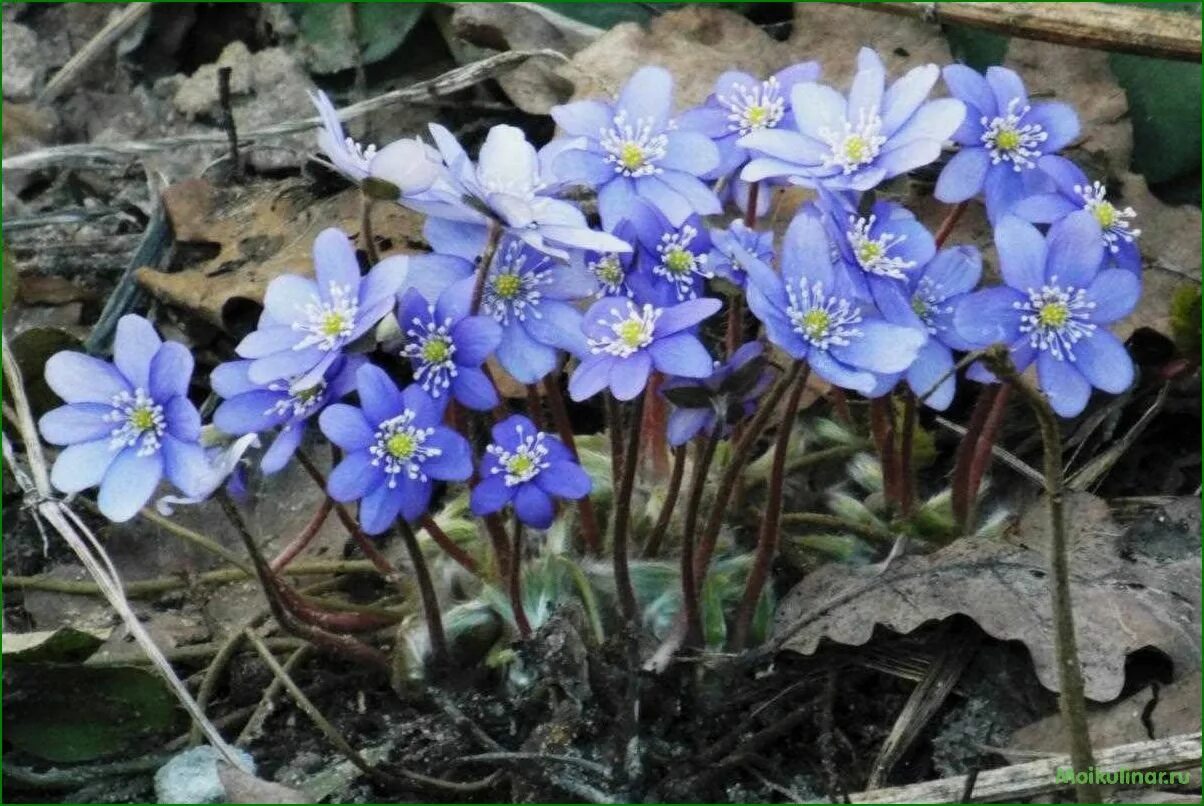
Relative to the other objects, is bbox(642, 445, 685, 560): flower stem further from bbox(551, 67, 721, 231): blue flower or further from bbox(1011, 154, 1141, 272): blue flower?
bbox(1011, 154, 1141, 272): blue flower

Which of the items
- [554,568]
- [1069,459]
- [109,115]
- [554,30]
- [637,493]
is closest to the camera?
[554,568]

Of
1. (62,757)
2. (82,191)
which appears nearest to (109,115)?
(82,191)

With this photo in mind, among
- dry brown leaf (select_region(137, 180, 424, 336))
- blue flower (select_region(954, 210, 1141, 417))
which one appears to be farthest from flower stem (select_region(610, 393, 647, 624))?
dry brown leaf (select_region(137, 180, 424, 336))

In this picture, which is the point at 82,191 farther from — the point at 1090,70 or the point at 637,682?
the point at 1090,70

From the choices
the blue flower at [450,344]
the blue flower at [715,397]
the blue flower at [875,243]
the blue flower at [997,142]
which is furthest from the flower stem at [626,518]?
the blue flower at [997,142]

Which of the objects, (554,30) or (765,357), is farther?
(554,30)

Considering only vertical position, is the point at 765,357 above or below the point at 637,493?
above
